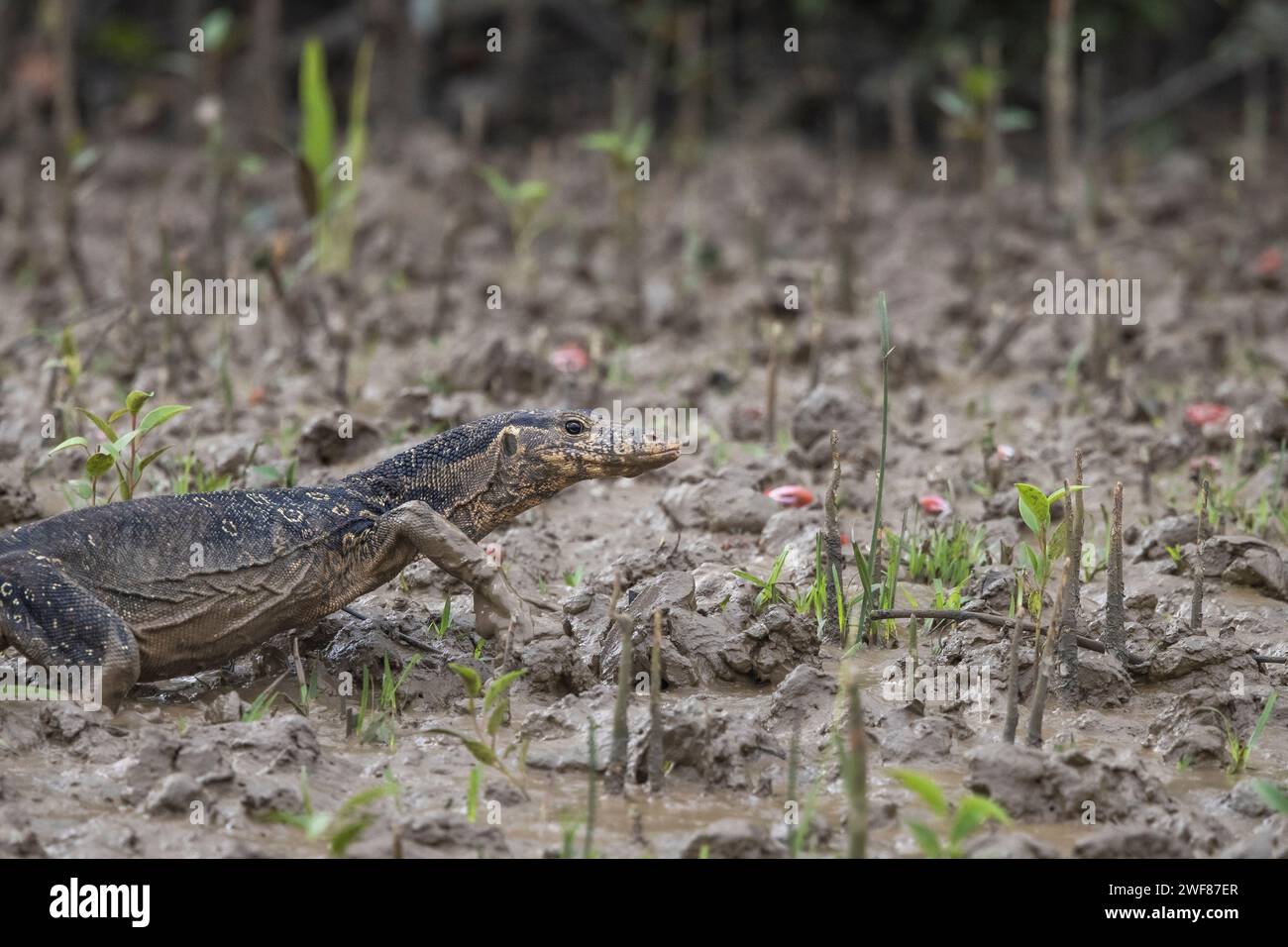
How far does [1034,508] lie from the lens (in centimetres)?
498

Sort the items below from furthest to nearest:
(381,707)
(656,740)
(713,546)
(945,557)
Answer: (713,546) → (945,557) → (381,707) → (656,740)

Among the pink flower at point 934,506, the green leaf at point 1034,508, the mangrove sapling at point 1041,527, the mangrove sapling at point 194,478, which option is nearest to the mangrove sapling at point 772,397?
the pink flower at point 934,506

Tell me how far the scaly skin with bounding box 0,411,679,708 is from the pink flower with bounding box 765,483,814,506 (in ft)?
4.12

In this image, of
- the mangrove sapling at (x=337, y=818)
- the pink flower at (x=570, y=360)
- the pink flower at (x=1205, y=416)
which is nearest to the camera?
the mangrove sapling at (x=337, y=818)

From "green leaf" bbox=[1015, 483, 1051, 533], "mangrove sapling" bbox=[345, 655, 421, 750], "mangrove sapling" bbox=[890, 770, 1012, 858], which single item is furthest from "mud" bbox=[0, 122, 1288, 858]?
"green leaf" bbox=[1015, 483, 1051, 533]

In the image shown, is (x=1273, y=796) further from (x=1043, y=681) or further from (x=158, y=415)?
(x=158, y=415)

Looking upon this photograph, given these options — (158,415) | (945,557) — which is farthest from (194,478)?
(945,557)

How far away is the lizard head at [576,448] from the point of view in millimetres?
5656

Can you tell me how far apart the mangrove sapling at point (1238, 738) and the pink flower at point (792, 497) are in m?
2.25

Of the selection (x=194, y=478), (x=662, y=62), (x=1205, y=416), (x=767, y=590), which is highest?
(x=662, y=62)

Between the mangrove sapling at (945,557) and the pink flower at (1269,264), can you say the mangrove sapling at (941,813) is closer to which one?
the mangrove sapling at (945,557)

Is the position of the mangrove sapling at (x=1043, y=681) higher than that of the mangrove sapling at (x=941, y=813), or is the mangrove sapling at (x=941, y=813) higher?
the mangrove sapling at (x=1043, y=681)

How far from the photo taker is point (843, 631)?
5.54 meters

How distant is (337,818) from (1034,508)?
2.28 m
